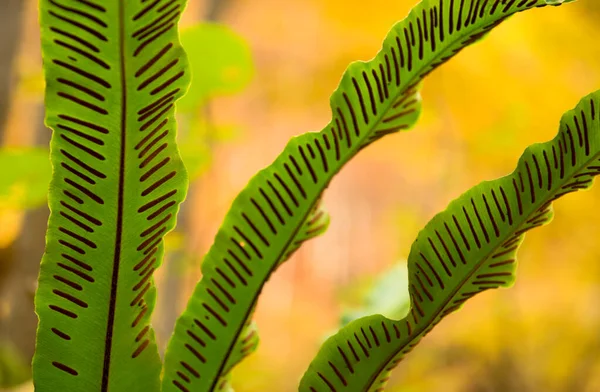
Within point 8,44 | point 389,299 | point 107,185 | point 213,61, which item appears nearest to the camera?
point 107,185

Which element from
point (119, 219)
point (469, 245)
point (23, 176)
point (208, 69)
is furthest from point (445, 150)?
point (119, 219)

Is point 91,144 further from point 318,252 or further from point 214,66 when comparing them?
point 318,252

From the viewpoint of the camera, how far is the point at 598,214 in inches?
104

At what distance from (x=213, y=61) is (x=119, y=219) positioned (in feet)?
3.48

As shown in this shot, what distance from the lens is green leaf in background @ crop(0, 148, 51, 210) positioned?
3.16ft

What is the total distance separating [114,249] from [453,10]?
285 millimetres

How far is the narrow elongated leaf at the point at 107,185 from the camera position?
0.31 meters

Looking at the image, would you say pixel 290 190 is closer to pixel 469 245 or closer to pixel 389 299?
pixel 469 245

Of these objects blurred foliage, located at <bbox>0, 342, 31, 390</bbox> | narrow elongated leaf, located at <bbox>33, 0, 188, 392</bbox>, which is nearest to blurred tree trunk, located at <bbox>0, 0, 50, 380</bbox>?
blurred foliage, located at <bbox>0, 342, 31, 390</bbox>

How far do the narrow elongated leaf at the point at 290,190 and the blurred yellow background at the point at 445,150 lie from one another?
69 centimetres

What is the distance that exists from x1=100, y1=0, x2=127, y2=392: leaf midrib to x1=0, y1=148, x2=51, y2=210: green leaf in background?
683 mm

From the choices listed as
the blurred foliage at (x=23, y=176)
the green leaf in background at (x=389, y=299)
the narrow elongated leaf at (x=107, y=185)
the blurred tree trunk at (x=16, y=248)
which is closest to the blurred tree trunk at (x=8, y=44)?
the blurred tree trunk at (x=16, y=248)

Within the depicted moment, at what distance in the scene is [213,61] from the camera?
1.35 metres

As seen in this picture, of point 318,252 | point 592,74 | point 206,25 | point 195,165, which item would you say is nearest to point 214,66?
point 206,25
